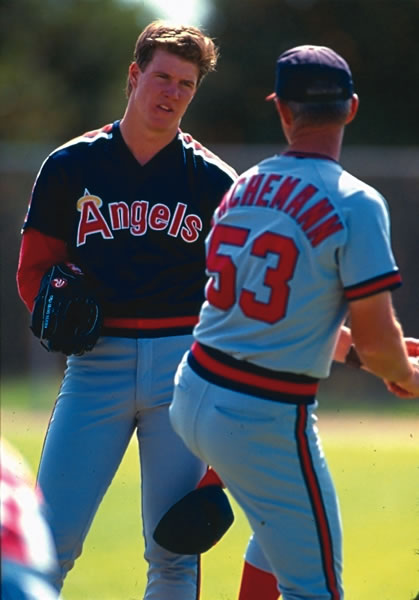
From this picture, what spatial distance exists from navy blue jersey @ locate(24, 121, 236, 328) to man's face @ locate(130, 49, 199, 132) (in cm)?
16

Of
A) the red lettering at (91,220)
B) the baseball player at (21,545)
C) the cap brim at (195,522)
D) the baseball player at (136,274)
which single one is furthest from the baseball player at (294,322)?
the baseball player at (21,545)

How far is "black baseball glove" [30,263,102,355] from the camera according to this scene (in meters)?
4.00

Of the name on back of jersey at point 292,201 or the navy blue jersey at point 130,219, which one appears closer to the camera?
the name on back of jersey at point 292,201

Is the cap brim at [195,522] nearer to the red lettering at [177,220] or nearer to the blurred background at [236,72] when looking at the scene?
Result: the red lettering at [177,220]

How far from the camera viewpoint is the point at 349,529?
7004 millimetres

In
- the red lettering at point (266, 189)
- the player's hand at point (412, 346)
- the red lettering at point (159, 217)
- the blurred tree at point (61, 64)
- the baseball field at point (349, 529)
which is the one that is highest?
the red lettering at point (266, 189)

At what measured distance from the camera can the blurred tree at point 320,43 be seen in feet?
78.4

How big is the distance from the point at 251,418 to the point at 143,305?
994mm

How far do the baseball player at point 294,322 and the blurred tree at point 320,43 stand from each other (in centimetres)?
2024

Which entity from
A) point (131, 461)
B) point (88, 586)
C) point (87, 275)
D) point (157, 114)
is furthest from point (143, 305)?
point (131, 461)

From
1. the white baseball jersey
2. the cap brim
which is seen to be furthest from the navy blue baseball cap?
the cap brim

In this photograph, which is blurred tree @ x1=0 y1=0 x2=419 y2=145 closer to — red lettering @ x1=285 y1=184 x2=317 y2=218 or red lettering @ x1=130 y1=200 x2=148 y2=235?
red lettering @ x1=130 y1=200 x2=148 y2=235

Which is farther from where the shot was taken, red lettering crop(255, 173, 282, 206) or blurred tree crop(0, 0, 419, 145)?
blurred tree crop(0, 0, 419, 145)

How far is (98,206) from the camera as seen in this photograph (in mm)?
4086
